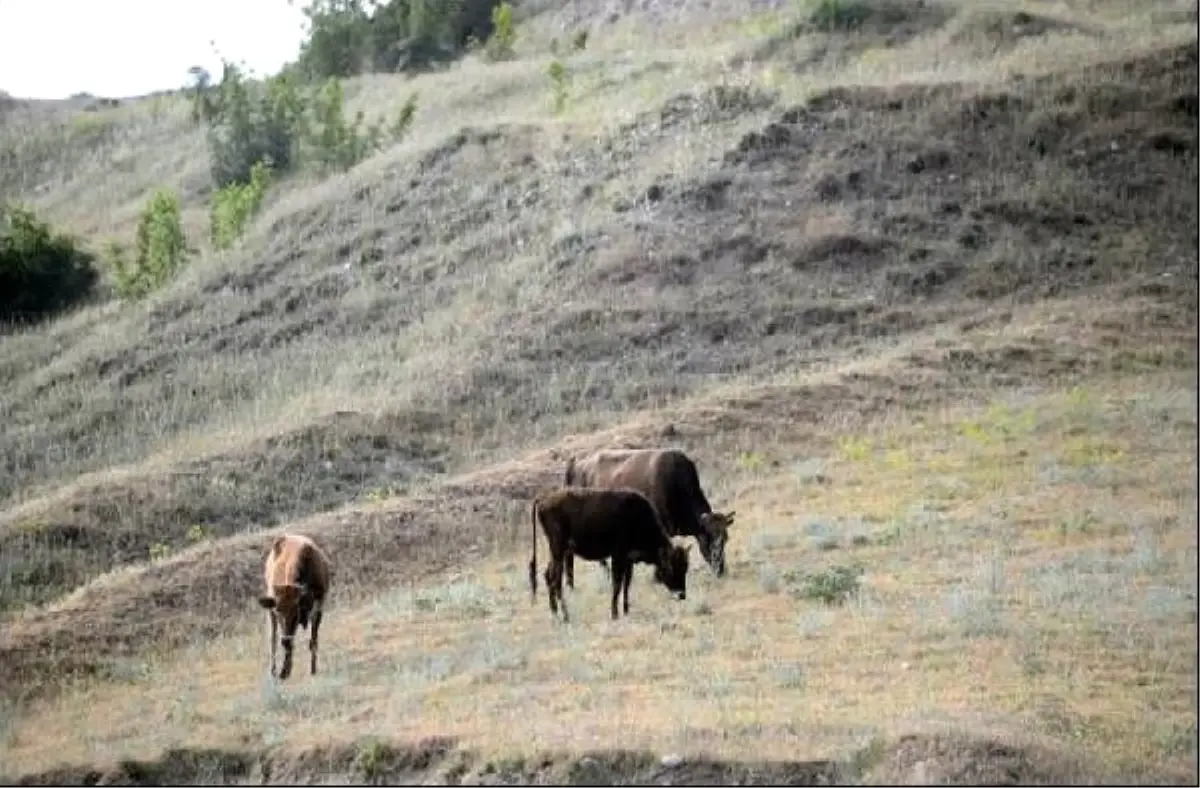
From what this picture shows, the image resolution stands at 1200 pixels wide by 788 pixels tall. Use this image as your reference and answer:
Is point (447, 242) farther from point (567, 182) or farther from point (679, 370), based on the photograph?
point (679, 370)

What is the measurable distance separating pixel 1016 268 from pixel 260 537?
16139 mm

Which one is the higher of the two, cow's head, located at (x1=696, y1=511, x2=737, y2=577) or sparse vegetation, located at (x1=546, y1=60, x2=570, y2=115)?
sparse vegetation, located at (x1=546, y1=60, x2=570, y2=115)

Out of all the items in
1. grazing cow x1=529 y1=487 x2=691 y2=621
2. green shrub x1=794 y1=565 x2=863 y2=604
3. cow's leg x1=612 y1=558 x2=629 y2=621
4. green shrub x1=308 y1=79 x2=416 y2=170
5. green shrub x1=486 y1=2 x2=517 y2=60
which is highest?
green shrub x1=486 y1=2 x2=517 y2=60

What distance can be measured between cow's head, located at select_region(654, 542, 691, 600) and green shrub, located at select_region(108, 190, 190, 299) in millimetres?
32719

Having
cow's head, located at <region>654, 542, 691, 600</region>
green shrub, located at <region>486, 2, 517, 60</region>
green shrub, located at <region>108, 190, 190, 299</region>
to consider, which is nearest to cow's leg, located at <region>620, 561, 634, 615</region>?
cow's head, located at <region>654, 542, 691, 600</region>

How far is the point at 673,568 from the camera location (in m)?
17.7

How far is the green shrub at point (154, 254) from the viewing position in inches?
1935

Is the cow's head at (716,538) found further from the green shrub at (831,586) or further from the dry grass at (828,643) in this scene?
the green shrub at (831,586)

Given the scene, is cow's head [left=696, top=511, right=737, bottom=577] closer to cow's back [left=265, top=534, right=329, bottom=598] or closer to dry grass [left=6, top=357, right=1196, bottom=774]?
dry grass [left=6, top=357, right=1196, bottom=774]

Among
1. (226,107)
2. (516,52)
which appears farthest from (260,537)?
(516,52)

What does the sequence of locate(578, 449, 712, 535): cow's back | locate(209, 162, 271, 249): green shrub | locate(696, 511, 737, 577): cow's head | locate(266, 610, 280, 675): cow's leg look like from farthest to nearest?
locate(209, 162, 271, 249): green shrub < locate(578, 449, 712, 535): cow's back < locate(696, 511, 737, 577): cow's head < locate(266, 610, 280, 675): cow's leg

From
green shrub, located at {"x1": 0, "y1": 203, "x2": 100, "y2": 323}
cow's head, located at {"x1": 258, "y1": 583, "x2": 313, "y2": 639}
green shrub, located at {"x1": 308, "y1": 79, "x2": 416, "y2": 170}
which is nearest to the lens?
cow's head, located at {"x1": 258, "y1": 583, "x2": 313, "y2": 639}

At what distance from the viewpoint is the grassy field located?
12570 mm

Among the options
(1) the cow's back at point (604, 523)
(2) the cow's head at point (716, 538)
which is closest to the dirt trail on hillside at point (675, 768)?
(1) the cow's back at point (604, 523)
